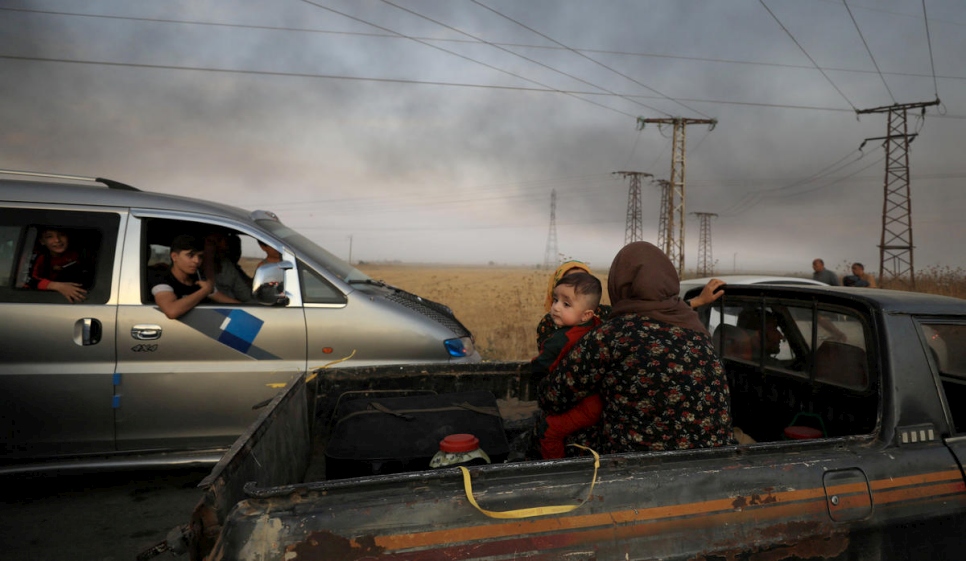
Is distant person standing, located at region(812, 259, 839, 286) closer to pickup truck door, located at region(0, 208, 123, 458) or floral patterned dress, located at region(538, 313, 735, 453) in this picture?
floral patterned dress, located at region(538, 313, 735, 453)

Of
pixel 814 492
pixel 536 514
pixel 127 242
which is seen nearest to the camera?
pixel 536 514

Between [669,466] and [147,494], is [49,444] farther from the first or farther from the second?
[669,466]

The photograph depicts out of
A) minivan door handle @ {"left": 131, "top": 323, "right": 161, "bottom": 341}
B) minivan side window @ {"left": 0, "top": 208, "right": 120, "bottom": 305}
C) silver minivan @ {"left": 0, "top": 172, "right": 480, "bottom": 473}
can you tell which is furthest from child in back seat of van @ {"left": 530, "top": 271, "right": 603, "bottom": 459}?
minivan side window @ {"left": 0, "top": 208, "right": 120, "bottom": 305}

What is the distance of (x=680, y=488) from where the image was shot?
181 cm

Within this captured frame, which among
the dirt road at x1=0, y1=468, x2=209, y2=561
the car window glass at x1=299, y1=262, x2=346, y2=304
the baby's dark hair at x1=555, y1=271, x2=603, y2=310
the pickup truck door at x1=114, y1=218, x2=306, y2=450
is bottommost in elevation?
the dirt road at x1=0, y1=468, x2=209, y2=561

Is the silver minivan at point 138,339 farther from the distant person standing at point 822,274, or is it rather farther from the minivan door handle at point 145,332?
the distant person standing at point 822,274

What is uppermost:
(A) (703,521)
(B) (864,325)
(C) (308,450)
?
(B) (864,325)

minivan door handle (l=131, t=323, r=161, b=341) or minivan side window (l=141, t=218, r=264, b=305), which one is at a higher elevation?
minivan side window (l=141, t=218, r=264, b=305)

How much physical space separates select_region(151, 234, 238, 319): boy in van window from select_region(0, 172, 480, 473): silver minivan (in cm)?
9

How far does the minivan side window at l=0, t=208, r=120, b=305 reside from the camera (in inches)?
160

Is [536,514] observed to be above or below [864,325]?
below

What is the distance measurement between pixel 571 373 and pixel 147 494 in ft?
12.2

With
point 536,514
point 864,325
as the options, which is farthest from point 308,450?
point 864,325

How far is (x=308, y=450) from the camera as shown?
9.90ft
